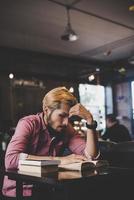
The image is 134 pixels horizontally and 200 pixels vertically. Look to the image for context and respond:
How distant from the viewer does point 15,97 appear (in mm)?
8562

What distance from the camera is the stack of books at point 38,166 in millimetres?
1659

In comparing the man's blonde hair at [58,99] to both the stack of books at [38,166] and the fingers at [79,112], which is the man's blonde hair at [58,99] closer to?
the fingers at [79,112]

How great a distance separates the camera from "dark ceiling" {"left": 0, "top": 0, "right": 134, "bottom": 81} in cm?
532

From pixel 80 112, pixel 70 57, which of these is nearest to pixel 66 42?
pixel 70 57

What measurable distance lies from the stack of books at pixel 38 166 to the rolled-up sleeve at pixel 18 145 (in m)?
0.14

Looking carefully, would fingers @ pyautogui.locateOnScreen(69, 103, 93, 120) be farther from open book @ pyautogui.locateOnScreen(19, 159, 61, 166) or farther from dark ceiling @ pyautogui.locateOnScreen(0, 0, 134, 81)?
dark ceiling @ pyautogui.locateOnScreen(0, 0, 134, 81)

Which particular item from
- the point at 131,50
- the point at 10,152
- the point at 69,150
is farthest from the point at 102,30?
the point at 10,152

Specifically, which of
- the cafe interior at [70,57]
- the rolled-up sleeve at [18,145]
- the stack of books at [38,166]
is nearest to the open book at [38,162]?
the stack of books at [38,166]

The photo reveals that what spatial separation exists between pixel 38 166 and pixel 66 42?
19.1ft

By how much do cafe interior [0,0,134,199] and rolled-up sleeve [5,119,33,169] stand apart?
749 millimetres

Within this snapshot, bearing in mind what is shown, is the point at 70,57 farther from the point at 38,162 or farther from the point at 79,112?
the point at 38,162

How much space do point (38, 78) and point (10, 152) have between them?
709 cm

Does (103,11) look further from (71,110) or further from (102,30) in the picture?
(71,110)

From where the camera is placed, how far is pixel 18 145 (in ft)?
6.46
